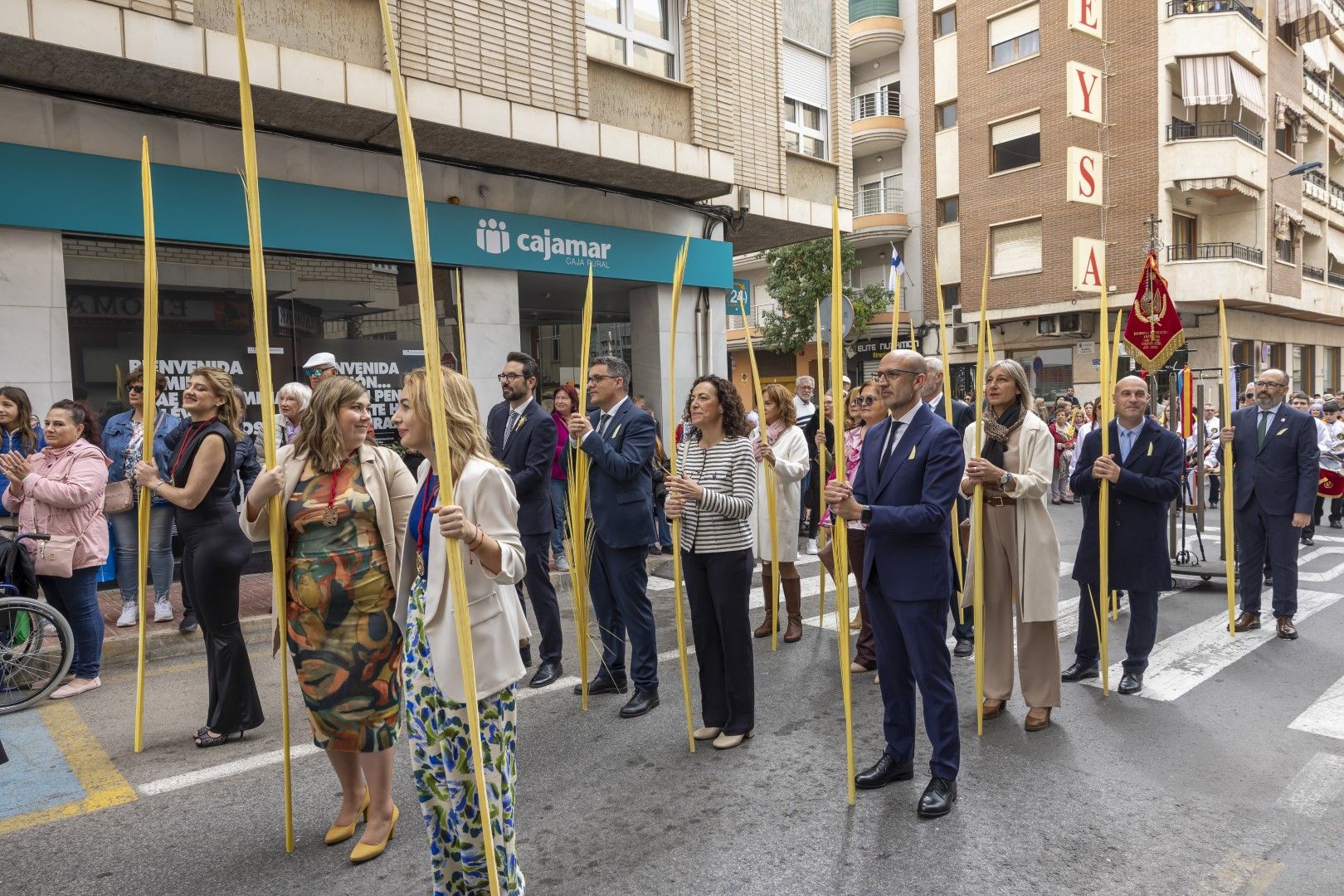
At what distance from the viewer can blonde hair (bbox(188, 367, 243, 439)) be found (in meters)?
4.43

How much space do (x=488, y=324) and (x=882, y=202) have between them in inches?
902

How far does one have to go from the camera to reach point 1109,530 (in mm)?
5625

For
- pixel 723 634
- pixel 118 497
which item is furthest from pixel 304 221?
pixel 723 634

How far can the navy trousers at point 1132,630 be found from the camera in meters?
5.36

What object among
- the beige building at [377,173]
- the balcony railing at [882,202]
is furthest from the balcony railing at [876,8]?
the beige building at [377,173]

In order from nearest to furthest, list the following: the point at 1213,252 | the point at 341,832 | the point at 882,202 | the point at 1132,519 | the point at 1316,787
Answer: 1. the point at 341,832
2. the point at 1316,787
3. the point at 1132,519
4. the point at 1213,252
5. the point at 882,202

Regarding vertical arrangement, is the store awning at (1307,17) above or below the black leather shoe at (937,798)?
above

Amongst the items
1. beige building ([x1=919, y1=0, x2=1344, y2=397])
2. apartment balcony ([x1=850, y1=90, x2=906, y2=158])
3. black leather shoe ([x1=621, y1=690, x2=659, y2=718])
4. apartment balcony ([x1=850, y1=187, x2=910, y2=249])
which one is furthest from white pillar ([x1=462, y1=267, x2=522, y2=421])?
apartment balcony ([x1=850, y1=90, x2=906, y2=158])

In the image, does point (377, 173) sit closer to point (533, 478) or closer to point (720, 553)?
point (533, 478)

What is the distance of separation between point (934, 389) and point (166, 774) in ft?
15.4

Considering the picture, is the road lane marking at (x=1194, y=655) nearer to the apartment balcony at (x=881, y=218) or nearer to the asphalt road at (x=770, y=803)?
the asphalt road at (x=770, y=803)

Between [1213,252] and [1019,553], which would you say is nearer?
[1019,553]

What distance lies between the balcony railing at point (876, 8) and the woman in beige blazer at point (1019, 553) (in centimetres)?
2863

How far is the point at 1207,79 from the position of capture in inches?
952
